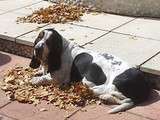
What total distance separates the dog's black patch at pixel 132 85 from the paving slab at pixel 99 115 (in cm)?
24

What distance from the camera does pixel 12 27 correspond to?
6840mm

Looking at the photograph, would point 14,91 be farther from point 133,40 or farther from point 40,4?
point 40,4

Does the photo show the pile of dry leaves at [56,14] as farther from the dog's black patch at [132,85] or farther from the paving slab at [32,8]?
the dog's black patch at [132,85]

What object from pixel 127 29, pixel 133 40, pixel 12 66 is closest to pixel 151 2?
pixel 127 29

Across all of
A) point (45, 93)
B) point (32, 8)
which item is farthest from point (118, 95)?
point (32, 8)

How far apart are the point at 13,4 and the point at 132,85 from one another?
405 centimetres

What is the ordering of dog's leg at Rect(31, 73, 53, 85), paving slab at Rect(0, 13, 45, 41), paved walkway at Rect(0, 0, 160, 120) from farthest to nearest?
1. paving slab at Rect(0, 13, 45, 41)
2. dog's leg at Rect(31, 73, 53, 85)
3. paved walkway at Rect(0, 0, 160, 120)

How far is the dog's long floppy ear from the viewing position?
4941 millimetres

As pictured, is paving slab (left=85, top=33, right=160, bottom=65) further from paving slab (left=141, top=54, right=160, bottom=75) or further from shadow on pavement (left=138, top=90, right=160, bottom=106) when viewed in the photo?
shadow on pavement (left=138, top=90, right=160, bottom=106)

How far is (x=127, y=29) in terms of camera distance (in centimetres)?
652

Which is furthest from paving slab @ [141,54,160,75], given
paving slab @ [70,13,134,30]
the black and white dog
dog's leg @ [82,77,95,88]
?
paving slab @ [70,13,134,30]

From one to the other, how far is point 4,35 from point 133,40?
6.35ft

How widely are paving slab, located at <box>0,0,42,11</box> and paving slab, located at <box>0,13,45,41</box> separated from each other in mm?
474

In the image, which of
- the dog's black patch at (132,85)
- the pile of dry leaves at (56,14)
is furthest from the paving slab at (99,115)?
the pile of dry leaves at (56,14)
